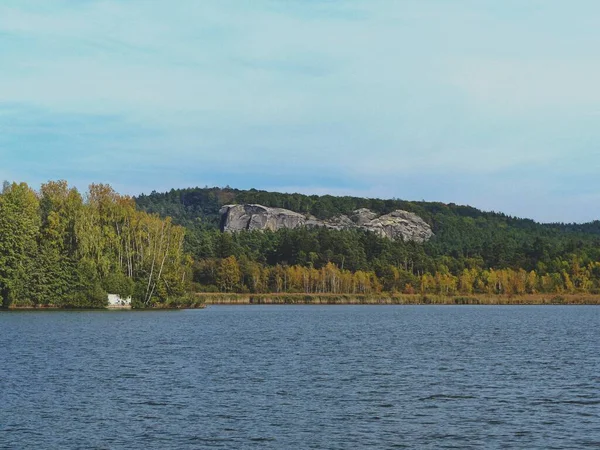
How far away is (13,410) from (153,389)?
21.1 feet

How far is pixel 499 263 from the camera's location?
194625 mm

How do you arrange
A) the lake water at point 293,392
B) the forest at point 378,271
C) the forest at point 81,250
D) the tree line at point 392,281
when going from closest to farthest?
the lake water at point 293,392 → the forest at point 81,250 → the tree line at point 392,281 → the forest at point 378,271

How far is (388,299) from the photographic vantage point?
467 ft

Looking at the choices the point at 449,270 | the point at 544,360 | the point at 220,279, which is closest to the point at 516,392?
the point at 544,360

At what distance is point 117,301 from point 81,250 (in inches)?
307

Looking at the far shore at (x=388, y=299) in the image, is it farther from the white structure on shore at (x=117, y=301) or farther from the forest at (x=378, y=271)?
the white structure on shore at (x=117, y=301)

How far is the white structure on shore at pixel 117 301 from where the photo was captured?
9375 centimetres

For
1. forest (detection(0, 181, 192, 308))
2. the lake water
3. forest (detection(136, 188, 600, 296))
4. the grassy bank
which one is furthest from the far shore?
the lake water

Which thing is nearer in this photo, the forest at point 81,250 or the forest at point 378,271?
the forest at point 81,250

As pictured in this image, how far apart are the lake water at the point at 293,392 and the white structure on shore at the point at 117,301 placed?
3453cm

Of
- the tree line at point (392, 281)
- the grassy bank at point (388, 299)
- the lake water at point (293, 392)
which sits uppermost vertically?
the tree line at point (392, 281)

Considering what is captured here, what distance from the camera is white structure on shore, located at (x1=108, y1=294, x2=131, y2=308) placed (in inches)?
3691

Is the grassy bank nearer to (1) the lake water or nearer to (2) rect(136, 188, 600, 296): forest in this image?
(2) rect(136, 188, 600, 296): forest

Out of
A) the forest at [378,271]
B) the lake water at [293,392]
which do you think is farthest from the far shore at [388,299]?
the lake water at [293,392]
